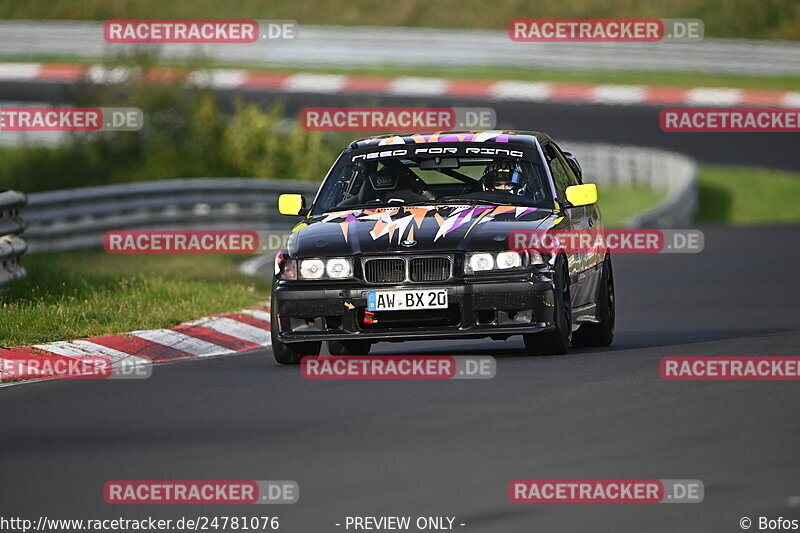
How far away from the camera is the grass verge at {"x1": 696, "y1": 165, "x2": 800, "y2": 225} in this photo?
110 feet

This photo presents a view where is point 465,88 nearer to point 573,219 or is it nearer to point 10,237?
point 10,237

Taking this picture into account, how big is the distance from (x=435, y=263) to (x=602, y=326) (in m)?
2.10

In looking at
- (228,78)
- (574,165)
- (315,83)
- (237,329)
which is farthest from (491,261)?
(228,78)

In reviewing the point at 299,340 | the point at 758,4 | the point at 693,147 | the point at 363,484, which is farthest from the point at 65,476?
the point at 758,4

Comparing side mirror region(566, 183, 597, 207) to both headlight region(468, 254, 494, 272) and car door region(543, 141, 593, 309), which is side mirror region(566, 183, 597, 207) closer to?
car door region(543, 141, 593, 309)

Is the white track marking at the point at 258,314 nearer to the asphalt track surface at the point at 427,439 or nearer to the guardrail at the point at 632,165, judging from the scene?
the asphalt track surface at the point at 427,439

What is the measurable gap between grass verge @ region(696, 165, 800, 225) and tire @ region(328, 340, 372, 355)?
20860mm

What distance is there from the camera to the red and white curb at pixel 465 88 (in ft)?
139

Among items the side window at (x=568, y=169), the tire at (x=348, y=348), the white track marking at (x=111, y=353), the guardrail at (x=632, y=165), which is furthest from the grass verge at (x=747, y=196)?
the white track marking at (x=111, y=353)

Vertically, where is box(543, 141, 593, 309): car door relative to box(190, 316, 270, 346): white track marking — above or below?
above

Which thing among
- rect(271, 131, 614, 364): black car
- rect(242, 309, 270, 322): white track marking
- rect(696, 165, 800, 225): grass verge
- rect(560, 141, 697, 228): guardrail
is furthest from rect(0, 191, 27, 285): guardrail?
rect(696, 165, 800, 225): grass verge

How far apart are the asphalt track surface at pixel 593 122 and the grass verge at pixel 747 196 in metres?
1.07

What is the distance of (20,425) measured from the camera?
9164 millimetres

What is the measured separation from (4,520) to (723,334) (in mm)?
7735
